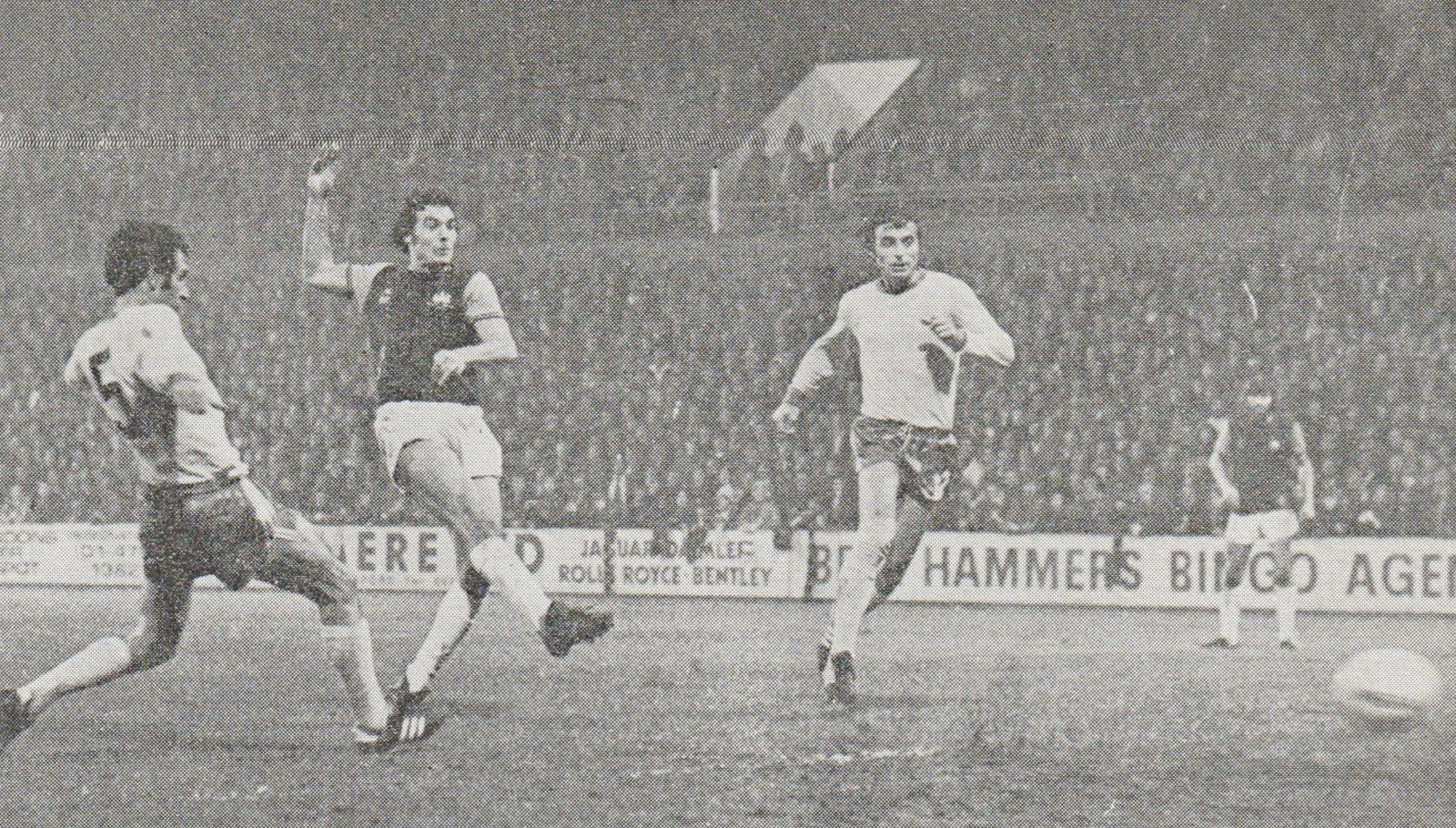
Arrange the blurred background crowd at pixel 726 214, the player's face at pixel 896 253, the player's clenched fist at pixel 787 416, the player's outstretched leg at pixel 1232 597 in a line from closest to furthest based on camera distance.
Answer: the player's face at pixel 896 253, the player's clenched fist at pixel 787 416, the blurred background crowd at pixel 726 214, the player's outstretched leg at pixel 1232 597

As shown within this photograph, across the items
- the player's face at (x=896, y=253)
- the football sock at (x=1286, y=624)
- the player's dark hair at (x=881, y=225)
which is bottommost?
the football sock at (x=1286, y=624)

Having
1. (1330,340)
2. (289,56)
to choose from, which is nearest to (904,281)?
(289,56)

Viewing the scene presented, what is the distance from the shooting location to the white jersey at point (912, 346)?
4.32m

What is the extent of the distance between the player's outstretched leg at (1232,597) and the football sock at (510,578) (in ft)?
10.9

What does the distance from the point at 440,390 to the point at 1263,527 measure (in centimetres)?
383

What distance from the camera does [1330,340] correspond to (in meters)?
7.21

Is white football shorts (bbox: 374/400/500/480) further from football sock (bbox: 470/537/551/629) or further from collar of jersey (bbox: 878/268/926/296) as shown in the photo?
collar of jersey (bbox: 878/268/926/296)

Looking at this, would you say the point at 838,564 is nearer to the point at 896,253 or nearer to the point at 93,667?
the point at 896,253

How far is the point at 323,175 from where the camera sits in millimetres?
4520

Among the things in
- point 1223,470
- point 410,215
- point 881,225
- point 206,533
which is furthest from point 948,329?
point 1223,470

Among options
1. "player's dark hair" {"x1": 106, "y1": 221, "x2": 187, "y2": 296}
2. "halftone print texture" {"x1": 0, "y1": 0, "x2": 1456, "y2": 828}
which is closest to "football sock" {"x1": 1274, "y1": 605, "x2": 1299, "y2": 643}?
"halftone print texture" {"x1": 0, "y1": 0, "x2": 1456, "y2": 828}

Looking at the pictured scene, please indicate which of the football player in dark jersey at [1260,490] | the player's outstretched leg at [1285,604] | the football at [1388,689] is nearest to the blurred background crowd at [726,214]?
the football player in dark jersey at [1260,490]

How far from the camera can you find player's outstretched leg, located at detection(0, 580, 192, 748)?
4070mm

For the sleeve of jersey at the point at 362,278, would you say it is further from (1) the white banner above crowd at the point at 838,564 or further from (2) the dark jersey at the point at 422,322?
(1) the white banner above crowd at the point at 838,564
